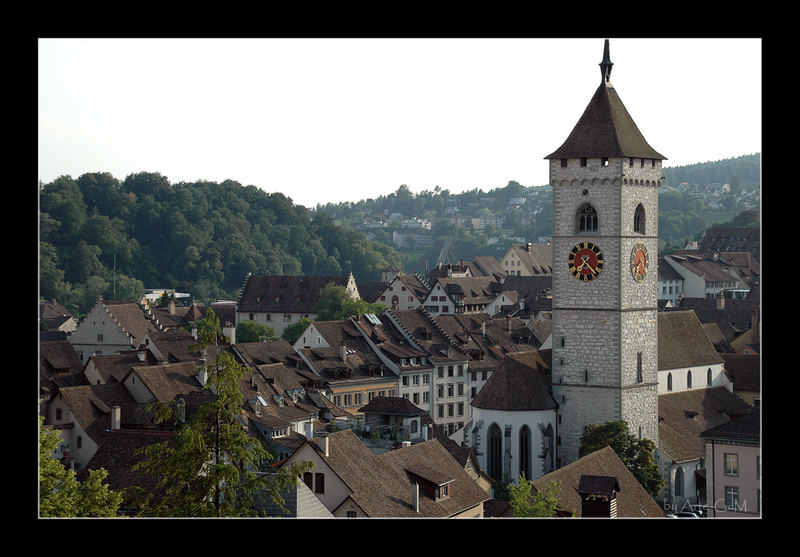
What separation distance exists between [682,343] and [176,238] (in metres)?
123

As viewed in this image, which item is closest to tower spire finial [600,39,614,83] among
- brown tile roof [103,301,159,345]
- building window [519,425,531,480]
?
building window [519,425,531,480]

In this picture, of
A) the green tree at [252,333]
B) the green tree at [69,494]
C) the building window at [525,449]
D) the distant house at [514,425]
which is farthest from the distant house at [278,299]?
the green tree at [69,494]

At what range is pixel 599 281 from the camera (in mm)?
59188

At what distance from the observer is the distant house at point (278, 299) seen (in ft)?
403

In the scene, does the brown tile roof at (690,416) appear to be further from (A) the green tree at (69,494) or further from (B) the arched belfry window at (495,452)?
(A) the green tree at (69,494)

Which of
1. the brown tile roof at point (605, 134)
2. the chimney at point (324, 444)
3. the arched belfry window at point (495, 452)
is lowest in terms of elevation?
the arched belfry window at point (495, 452)

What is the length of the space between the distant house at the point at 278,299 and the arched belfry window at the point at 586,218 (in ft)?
209

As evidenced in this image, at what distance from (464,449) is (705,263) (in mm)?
94374

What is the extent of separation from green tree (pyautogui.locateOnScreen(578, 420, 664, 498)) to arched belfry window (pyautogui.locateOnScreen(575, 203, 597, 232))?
8.68m

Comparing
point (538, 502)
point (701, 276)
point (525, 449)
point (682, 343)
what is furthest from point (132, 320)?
A: point (701, 276)

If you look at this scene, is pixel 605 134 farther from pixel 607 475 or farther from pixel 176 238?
pixel 176 238

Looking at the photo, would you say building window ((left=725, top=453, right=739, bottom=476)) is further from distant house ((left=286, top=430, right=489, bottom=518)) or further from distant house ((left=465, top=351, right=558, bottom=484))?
distant house ((left=465, top=351, right=558, bottom=484))

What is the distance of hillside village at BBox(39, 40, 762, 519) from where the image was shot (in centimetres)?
3909

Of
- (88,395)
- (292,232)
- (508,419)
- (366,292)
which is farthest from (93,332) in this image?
(292,232)
